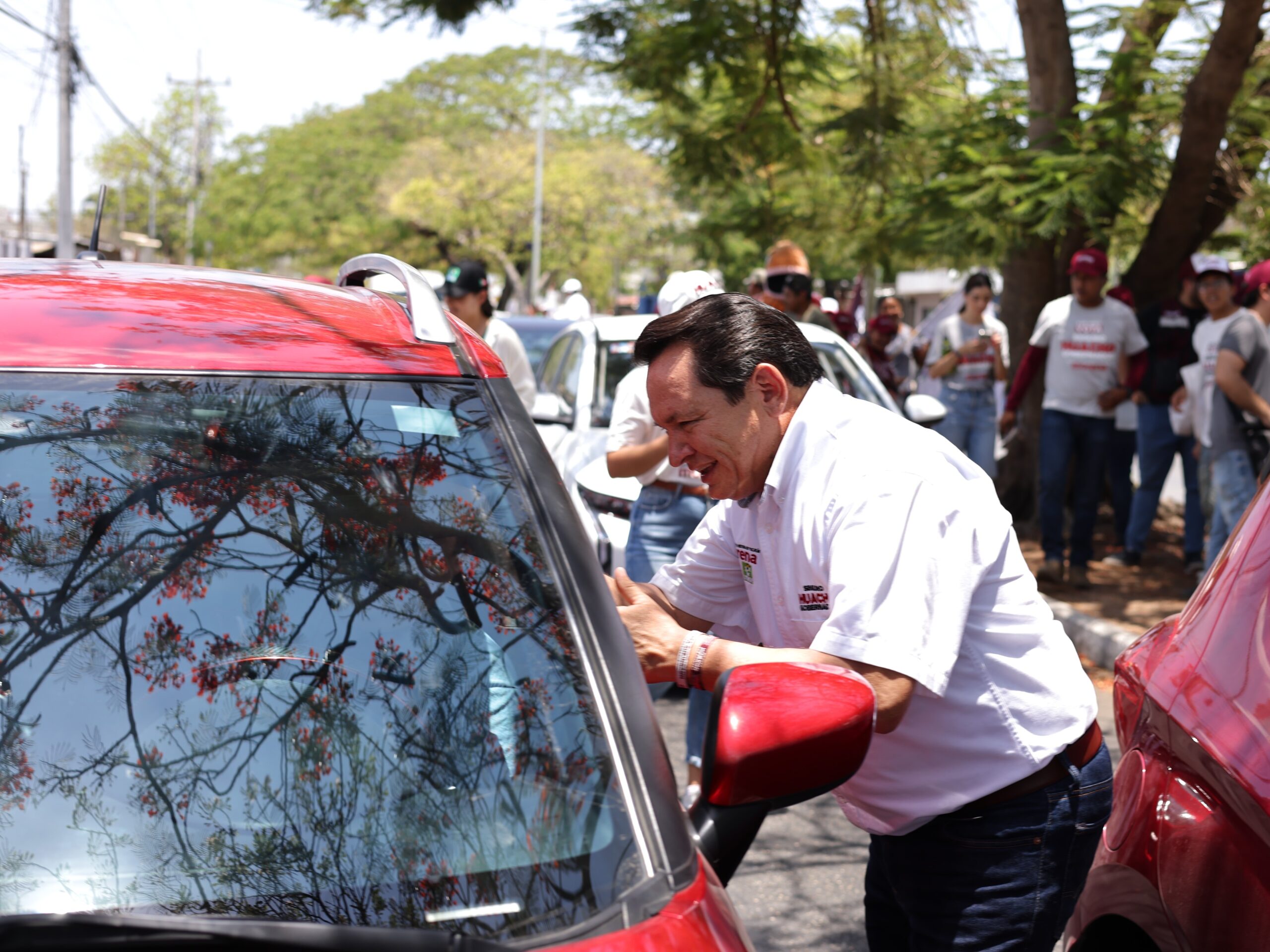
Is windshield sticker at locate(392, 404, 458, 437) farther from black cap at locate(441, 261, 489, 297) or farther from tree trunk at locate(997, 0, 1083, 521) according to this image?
tree trunk at locate(997, 0, 1083, 521)

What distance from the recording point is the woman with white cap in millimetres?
4430

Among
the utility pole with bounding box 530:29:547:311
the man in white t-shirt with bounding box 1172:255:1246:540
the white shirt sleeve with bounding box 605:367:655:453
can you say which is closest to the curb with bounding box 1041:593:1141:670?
the man in white t-shirt with bounding box 1172:255:1246:540

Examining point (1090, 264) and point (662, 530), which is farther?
point (1090, 264)

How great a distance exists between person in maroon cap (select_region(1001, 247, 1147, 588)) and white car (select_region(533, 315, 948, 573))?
140 cm

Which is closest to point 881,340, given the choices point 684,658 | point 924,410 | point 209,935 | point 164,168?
point 924,410

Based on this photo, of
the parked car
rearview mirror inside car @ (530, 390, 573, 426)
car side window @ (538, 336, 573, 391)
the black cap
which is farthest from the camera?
the parked car

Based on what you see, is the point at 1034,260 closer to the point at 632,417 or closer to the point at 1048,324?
the point at 1048,324

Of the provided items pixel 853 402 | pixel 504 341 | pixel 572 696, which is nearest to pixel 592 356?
pixel 504 341

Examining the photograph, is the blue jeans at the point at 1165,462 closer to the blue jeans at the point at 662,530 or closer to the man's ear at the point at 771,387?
the blue jeans at the point at 662,530

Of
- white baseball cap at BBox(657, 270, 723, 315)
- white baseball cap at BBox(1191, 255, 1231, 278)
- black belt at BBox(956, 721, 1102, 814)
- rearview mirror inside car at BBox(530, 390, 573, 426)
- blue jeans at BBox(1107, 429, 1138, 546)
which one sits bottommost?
blue jeans at BBox(1107, 429, 1138, 546)

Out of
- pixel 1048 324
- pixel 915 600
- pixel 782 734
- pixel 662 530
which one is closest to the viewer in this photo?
pixel 782 734

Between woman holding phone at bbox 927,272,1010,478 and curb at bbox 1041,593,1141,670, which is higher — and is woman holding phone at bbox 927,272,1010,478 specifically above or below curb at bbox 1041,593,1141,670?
above

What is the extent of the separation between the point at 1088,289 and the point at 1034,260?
2.12 metres

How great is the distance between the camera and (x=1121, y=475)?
30.8 ft
